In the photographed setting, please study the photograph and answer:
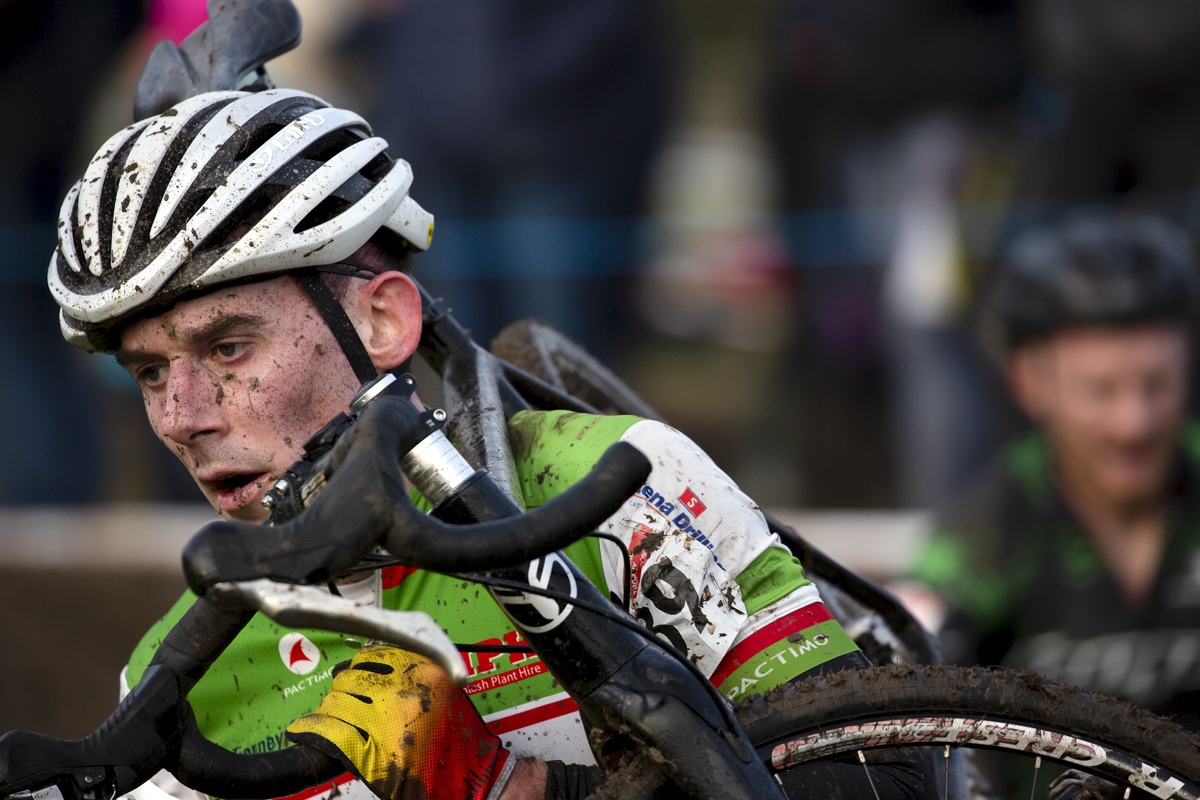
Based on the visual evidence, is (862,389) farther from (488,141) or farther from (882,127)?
(488,141)

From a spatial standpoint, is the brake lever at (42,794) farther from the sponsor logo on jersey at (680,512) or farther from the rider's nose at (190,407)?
the sponsor logo on jersey at (680,512)

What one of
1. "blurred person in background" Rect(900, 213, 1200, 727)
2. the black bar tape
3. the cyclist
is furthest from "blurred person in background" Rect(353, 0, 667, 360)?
the black bar tape

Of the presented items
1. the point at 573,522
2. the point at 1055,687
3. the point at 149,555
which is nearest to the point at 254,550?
the point at 573,522

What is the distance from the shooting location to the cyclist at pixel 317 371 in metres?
2.21

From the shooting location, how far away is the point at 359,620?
5.13ft

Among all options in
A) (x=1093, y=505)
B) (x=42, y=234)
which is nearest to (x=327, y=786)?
(x=1093, y=505)

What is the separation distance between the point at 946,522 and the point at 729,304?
476 cm

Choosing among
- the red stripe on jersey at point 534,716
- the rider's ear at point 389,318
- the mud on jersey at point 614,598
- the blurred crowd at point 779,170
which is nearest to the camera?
the mud on jersey at point 614,598

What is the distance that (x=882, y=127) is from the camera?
700 centimetres

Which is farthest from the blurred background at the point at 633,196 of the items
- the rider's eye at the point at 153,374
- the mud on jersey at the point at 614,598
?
the rider's eye at the point at 153,374

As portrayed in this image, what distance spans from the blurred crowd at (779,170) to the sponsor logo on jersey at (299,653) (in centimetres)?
376

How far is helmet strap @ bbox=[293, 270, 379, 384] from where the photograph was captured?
2.37 m

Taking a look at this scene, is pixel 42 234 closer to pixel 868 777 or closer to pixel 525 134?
pixel 525 134

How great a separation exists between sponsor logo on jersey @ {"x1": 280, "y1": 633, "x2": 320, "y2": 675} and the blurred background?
11.3ft
